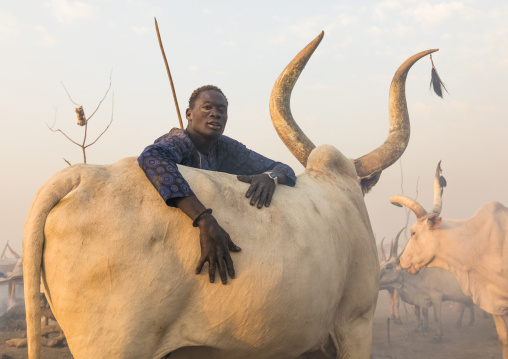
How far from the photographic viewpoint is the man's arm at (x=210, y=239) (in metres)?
2.08

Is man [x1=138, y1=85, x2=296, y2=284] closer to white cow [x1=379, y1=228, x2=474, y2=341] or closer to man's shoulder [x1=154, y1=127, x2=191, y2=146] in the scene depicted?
man's shoulder [x1=154, y1=127, x2=191, y2=146]

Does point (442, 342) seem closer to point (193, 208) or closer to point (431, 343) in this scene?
point (431, 343)

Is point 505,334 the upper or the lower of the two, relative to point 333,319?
lower

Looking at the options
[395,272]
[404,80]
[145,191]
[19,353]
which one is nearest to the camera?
[145,191]

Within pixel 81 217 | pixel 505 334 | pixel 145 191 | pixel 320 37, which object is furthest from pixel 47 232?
pixel 505 334

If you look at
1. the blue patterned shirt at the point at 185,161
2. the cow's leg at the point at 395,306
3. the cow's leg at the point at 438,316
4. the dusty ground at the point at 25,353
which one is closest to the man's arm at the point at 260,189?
the blue patterned shirt at the point at 185,161

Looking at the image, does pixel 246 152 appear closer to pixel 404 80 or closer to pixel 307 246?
pixel 307 246

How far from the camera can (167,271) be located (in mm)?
2025

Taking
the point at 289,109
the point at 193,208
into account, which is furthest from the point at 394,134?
the point at 193,208

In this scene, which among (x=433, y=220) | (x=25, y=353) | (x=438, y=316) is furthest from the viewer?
(x=438, y=316)

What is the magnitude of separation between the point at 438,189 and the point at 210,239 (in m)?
11.0

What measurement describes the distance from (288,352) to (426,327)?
13032 mm

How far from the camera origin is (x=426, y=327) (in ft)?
46.5

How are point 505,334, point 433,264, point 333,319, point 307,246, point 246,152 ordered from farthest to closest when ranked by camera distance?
point 433,264
point 505,334
point 246,152
point 333,319
point 307,246
